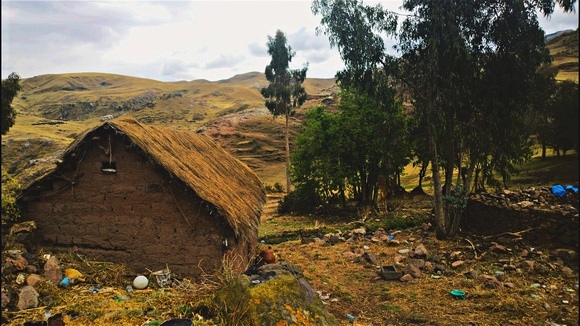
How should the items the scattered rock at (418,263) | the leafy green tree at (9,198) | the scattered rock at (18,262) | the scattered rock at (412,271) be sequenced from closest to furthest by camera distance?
the scattered rock at (18,262), the leafy green tree at (9,198), the scattered rock at (412,271), the scattered rock at (418,263)

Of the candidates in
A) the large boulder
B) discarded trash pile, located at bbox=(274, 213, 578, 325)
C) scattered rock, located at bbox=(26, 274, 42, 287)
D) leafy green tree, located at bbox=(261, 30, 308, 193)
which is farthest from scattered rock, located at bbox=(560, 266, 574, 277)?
leafy green tree, located at bbox=(261, 30, 308, 193)

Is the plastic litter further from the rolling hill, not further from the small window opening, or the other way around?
the rolling hill

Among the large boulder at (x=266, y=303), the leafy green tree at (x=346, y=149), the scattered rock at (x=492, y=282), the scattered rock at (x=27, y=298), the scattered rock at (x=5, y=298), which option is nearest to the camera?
the large boulder at (x=266, y=303)

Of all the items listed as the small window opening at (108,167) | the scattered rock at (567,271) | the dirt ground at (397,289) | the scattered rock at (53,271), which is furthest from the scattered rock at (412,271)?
the scattered rock at (53,271)

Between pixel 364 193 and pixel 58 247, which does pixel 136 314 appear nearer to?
pixel 58 247

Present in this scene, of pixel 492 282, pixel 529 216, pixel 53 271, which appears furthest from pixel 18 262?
pixel 529 216

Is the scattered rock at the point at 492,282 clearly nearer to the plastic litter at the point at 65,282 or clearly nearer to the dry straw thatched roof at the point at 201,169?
the dry straw thatched roof at the point at 201,169

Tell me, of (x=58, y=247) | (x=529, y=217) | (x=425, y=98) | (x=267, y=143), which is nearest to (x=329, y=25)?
(x=425, y=98)

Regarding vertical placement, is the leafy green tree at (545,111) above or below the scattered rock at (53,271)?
above

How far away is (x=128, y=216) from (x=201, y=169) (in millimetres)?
2094

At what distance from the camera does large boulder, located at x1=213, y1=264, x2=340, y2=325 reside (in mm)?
4883

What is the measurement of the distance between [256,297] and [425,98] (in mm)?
10227

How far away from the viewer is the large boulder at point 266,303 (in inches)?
192

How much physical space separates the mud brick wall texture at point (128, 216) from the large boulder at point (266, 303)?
233 centimetres
